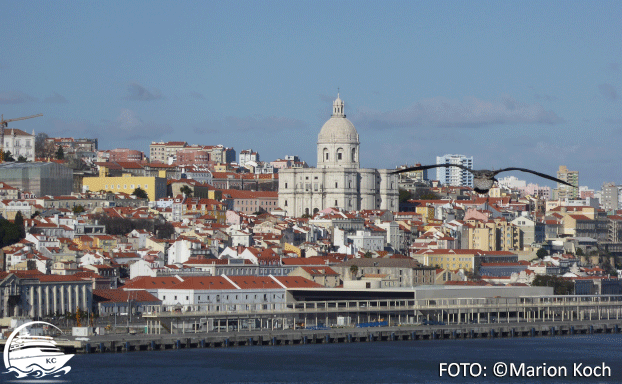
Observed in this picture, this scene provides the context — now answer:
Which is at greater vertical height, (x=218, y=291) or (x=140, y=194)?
(x=140, y=194)

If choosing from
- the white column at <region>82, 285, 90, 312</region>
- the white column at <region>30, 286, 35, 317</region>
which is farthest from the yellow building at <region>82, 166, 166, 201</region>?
the white column at <region>30, 286, 35, 317</region>

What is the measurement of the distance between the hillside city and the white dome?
9 centimetres

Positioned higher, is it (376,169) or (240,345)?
(376,169)

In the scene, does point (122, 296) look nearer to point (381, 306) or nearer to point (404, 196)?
point (381, 306)

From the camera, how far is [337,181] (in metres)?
103

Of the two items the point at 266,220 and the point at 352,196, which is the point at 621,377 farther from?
the point at 352,196

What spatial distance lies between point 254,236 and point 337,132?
23.5 m

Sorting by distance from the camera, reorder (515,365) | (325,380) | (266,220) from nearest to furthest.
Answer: (325,380) < (515,365) < (266,220)

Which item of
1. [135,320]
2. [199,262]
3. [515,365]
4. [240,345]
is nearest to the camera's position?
[515,365]

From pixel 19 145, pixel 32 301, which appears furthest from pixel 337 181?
pixel 32 301

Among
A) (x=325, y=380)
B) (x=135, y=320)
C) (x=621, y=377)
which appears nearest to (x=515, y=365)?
(x=621, y=377)

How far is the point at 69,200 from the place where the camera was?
93250mm

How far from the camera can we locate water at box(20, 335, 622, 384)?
41.4 meters

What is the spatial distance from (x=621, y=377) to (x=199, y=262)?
29.4 metres
